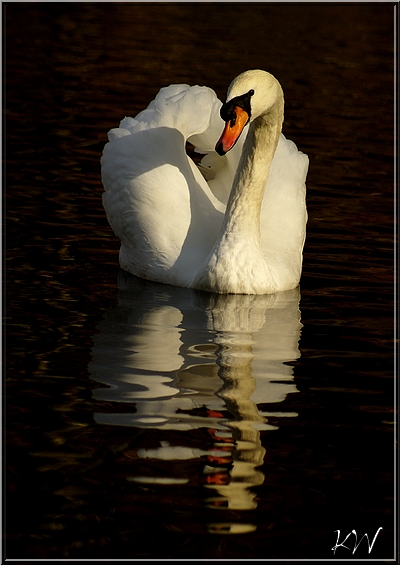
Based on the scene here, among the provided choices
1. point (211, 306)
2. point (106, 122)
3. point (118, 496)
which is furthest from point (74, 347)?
point (106, 122)

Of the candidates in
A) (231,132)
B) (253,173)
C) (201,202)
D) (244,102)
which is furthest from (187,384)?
(201,202)

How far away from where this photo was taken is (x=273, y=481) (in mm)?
5133

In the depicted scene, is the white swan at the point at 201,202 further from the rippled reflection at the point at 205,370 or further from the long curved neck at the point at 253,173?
the rippled reflection at the point at 205,370

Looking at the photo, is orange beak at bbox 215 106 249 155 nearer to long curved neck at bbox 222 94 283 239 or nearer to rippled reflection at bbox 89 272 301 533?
long curved neck at bbox 222 94 283 239

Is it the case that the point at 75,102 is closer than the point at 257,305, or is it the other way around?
the point at 257,305

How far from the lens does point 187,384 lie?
248 inches

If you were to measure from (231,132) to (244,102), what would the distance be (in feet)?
1.39

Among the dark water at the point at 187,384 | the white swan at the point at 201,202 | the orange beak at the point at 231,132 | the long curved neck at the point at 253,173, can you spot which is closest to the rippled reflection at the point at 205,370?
the dark water at the point at 187,384

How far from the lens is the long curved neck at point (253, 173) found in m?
8.35

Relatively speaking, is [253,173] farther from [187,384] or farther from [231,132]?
[187,384]

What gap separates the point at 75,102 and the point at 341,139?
12.6ft

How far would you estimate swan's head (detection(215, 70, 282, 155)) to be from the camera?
24.2ft

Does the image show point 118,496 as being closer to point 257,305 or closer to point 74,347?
point 74,347

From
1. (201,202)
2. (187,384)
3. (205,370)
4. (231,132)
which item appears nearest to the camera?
(187,384)
